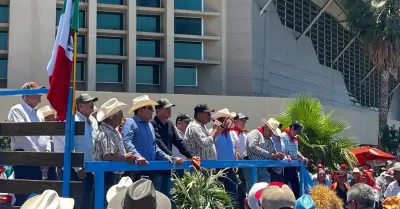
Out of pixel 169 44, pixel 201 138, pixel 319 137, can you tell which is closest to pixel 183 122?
pixel 201 138

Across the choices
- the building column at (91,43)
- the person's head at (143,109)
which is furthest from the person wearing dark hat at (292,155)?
the building column at (91,43)

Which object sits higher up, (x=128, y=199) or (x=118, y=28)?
(x=118, y=28)

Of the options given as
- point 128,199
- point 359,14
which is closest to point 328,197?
point 128,199

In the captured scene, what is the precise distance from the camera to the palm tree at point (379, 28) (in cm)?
2748

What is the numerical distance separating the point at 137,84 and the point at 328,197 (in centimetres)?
1902

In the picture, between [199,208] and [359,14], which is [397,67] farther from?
[199,208]

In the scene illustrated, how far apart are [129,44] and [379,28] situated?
1123 cm

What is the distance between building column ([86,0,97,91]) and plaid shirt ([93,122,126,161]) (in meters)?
16.1

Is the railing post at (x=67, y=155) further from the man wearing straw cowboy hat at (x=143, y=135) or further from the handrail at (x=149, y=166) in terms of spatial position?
the man wearing straw cowboy hat at (x=143, y=135)

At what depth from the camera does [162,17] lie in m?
25.0

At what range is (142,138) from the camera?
24.3ft

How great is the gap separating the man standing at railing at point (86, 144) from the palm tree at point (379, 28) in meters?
22.1

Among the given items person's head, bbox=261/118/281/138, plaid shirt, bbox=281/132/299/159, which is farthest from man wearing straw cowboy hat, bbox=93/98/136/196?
plaid shirt, bbox=281/132/299/159

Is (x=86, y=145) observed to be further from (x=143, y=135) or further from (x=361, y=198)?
(x=361, y=198)
